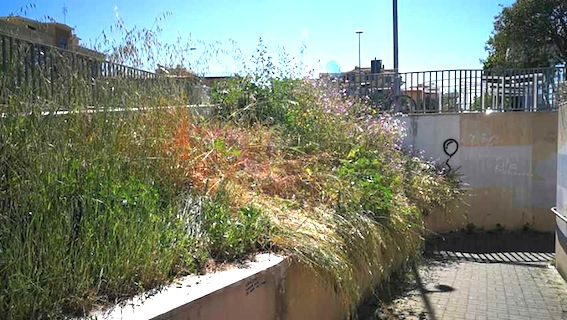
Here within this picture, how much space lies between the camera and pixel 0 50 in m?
3.60

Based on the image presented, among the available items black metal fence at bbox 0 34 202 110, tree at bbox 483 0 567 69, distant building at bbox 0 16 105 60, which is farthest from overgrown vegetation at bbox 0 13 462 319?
tree at bbox 483 0 567 69

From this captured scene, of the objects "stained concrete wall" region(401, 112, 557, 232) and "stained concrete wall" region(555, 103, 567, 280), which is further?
"stained concrete wall" region(401, 112, 557, 232)

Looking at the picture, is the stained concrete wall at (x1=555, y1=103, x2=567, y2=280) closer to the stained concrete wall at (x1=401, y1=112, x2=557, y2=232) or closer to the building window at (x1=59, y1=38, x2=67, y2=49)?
the stained concrete wall at (x1=401, y1=112, x2=557, y2=232)

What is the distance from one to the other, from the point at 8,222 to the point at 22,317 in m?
0.50

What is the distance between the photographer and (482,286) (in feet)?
21.3

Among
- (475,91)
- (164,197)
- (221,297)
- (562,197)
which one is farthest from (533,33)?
(221,297)

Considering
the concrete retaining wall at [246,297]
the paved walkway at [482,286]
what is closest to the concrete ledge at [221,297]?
the concrete retaining wall at [246,297]

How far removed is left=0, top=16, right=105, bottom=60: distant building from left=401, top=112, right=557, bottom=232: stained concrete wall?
8357mm

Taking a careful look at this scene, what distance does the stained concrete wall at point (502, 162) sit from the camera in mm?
10945

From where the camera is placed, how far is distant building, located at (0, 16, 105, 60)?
4000 millimetres

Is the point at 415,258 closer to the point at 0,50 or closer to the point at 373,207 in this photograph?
the point at 373,207

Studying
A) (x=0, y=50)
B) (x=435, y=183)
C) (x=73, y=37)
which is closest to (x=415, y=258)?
(x=435, y=183)

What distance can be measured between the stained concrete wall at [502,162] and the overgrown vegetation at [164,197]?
484 cm

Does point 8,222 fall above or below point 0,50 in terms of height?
below
